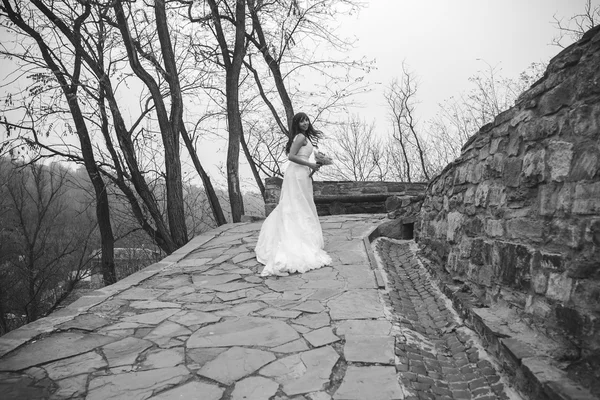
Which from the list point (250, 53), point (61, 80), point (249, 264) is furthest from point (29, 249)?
point (249, 264)

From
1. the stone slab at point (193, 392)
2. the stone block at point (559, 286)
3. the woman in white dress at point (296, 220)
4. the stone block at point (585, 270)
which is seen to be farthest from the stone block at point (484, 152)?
the stone slab at point (193, 392)

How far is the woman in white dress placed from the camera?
5.00 m

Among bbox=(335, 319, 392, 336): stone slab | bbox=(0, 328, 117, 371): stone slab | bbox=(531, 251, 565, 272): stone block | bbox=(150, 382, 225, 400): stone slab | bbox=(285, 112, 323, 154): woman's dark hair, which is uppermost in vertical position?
bbox=(285, 112, 323, 154): woman's dark hair

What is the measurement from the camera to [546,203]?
243 centimetres

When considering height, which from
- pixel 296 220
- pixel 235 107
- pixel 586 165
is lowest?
pixel 296 220

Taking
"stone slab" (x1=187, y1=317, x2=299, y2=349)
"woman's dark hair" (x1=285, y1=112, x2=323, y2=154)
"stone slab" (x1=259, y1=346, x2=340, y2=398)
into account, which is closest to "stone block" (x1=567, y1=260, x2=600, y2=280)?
"stone slab" (x1=259, y1=346, x2=340, y2=398)

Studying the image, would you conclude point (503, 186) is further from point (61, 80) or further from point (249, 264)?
point (61, 80)

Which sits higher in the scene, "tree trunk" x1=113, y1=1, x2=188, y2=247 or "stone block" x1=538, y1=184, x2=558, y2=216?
"tree trunk" x1=113, y1=1, x2=188, y2=247

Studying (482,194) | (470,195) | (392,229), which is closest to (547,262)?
(482,194)

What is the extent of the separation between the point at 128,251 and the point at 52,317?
459 inches

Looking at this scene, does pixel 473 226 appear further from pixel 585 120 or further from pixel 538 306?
pixel 585 120

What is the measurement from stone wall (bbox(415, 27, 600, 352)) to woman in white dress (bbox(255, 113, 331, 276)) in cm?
198

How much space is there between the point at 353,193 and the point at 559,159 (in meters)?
7.44

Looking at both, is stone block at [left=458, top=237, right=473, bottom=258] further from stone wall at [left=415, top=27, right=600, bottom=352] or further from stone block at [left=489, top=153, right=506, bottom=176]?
stone block at [left=489, top=153, right=506, bottom=176]
